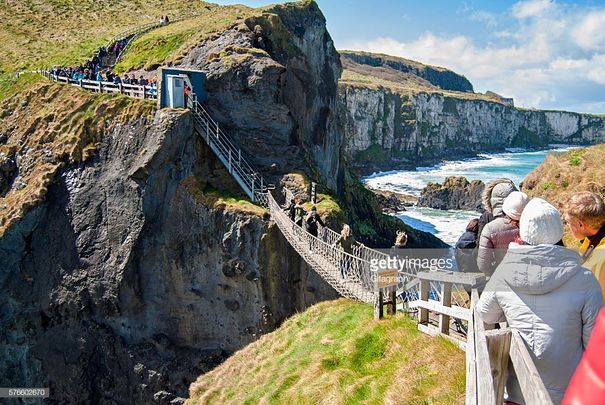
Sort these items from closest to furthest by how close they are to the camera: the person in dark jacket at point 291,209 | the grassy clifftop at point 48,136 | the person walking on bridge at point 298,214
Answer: the person walking on bridge at point 298,214
the person in dark jacket at point 291,209
the grassy clifftop at point 48,136

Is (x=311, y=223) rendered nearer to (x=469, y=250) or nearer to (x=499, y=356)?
(x=469, y=250)

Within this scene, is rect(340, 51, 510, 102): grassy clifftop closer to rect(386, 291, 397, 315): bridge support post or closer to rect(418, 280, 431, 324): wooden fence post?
rect(386, 291, 397, 315): bridge support post

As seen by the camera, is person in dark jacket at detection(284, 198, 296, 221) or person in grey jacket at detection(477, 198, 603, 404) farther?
person in dark jacket at detection(284, 198, 296, 221)

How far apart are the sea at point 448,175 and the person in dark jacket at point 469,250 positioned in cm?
4092

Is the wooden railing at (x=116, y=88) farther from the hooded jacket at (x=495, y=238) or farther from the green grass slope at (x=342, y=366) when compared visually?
the hooded jacket at (x=495, y=238)

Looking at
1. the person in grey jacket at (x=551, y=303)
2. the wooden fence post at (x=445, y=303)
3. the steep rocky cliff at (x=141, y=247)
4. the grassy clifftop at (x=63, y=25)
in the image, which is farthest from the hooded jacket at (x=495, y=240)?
the grassy clifftop at (x=63, y=25)

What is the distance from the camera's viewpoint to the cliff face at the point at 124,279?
20.5m

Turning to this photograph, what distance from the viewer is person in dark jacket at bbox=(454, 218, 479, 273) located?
7.21 m

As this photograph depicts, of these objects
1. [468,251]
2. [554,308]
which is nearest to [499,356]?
[554,308]

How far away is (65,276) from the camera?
21562 mm

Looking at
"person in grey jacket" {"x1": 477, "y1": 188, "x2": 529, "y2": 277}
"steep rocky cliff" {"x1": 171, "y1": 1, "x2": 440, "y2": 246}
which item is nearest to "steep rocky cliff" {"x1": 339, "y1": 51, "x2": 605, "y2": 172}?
"steep rocky cliff" {"x1": 171, "y1": 1, "x2": 440, "y2": 246}

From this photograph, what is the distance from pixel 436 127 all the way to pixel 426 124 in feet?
18.4

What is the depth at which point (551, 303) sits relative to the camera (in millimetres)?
3395

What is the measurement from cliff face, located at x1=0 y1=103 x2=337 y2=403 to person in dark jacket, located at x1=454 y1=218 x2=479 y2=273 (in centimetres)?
1368
